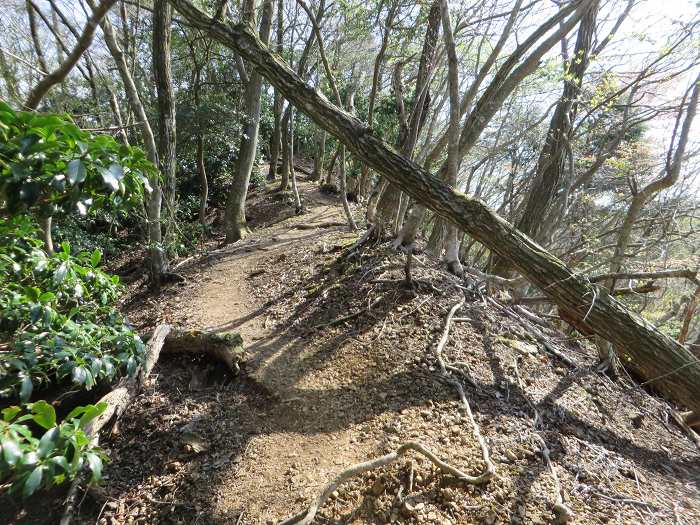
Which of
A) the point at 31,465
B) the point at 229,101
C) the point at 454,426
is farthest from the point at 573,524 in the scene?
the point at 229,101

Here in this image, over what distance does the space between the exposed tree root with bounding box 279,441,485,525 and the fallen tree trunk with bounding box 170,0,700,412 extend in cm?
186

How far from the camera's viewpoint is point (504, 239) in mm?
3369

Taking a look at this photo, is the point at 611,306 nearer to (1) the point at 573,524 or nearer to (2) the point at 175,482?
(1) the point at 573,524

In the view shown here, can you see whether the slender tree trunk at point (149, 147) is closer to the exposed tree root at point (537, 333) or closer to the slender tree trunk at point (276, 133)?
the exposed tree root at point (537, 333)

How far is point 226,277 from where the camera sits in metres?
6.87

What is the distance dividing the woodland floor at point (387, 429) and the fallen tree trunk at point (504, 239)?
65 cm

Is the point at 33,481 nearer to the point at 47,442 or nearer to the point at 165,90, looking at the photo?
the point at 47,442

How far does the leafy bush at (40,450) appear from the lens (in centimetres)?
116

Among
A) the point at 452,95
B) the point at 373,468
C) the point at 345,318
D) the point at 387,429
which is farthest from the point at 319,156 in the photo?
the point at 373,468

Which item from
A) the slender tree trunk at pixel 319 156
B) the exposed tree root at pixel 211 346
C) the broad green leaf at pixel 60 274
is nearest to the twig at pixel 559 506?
the exposed tree root at pixel 211 346

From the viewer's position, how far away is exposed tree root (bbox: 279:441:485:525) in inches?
88.9

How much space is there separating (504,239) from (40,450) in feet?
11.3

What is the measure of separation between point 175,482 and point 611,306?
13.2 feet

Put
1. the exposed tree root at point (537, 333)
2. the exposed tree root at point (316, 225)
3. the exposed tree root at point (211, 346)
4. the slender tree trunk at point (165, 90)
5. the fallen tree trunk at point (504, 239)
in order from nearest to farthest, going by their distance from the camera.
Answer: the fallen tree trunk at point (504, 239) → the exposed tree root at point (211, 346) → the exposed tree root at point (537, 333) → the slender tree trunk at point (165, 90) → the exposed tree root at point (316, 225)
